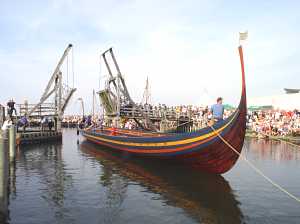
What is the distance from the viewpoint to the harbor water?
1076 centimetres

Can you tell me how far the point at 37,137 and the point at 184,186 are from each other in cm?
2498

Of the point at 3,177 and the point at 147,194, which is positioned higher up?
the point at 3,177

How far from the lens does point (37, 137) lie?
117 ft

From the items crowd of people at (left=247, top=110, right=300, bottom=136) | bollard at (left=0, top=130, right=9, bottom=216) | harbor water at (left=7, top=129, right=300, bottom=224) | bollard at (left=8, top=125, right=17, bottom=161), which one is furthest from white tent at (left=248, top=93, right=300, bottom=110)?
bollard at (left=0, top=130, right=9, bottom=216)

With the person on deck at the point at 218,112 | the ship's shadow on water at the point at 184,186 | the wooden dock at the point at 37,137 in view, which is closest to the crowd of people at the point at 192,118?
the wooden dock at the point at 37,137

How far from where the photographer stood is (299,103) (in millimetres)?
49531

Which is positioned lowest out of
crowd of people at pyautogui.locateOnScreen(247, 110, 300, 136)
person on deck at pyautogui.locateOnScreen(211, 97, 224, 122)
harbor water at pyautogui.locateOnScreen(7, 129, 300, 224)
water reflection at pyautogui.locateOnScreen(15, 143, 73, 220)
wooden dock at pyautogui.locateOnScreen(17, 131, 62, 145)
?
harbor water at pyautogui.locateOnScreen(7, 129, 300, 224)

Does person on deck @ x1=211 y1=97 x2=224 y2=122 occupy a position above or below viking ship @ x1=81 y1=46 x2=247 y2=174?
above

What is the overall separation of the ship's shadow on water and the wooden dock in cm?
1420

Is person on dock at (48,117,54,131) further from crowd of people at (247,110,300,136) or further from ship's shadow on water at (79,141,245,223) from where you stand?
crowd of people at (247,110,300,136)

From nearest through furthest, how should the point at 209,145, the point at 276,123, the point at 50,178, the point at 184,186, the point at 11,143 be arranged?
the point at 184,186 → the point at 209,145 → the point at 50,178 → the point at 11,143 → the point at 276,123

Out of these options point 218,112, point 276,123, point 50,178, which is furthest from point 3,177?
point 276,123

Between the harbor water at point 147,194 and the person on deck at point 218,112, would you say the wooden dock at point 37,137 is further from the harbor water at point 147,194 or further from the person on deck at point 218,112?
the person on deck at point 218,112

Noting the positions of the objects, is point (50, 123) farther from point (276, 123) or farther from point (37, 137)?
point (276, 123)
